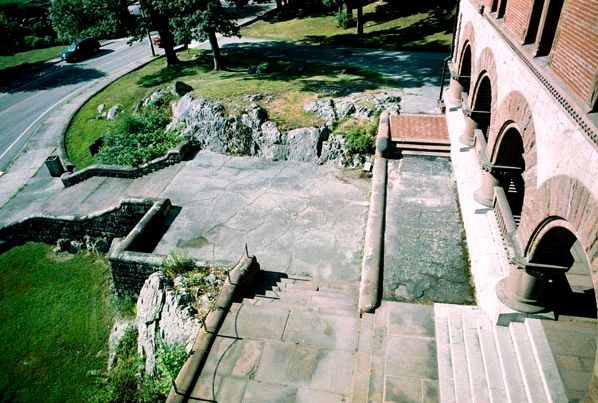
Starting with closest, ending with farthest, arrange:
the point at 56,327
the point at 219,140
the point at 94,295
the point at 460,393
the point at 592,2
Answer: the point at 592,2
the point at 460,393
the point at 56,327
the point at 94,295
the point at 219,140

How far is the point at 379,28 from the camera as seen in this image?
2770 cm

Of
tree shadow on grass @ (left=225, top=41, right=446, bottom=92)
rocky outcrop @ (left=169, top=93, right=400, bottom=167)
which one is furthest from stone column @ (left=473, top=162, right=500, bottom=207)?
tree shadow on grass @ (left=225, top=41, right=446, bottom=92)

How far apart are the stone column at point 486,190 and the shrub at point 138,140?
1179cm

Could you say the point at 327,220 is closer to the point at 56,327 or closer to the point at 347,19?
the point at 56,327

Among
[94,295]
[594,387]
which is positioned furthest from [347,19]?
[594,387]

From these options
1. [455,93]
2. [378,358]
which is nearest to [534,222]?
[378,358]

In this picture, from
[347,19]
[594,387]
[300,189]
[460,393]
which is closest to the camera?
[594,387]

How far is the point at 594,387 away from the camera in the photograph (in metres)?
4.32

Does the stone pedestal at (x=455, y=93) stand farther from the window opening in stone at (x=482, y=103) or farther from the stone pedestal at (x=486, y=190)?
the stone pedestal at (x=486, y=190)

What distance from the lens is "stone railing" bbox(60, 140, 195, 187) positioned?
52.1 ft

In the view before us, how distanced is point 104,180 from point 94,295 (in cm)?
567

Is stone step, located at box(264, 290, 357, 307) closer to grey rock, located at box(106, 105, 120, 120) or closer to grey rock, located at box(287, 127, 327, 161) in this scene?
grey rock, located at box(287, 127, 327, 161)

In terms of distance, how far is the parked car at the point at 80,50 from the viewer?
31766 millimetres

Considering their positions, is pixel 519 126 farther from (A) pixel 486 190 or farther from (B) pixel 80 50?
(B) pixel 80 50
